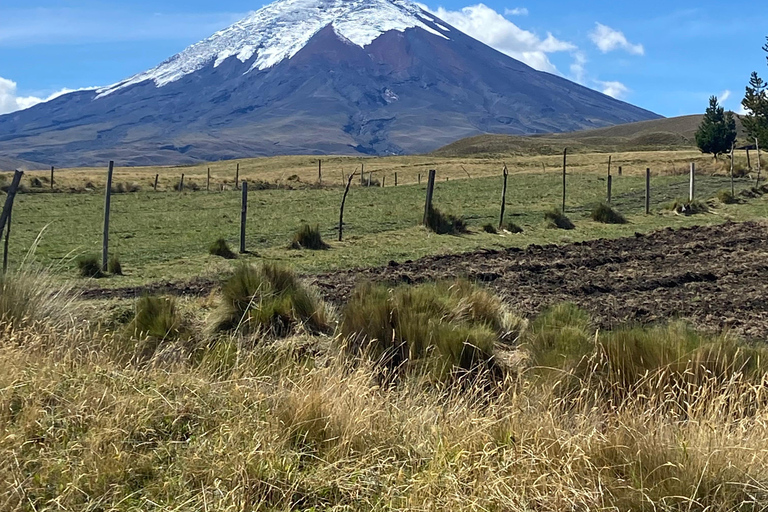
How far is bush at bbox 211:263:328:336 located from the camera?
707 centimetres

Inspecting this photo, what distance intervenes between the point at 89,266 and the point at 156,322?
7.43m

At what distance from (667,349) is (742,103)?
46.8 meters

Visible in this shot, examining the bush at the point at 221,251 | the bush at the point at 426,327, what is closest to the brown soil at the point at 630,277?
the bush at the point at 426,327

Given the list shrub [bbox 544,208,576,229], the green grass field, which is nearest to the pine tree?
the green grass field

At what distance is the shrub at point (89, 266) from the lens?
1318 cm

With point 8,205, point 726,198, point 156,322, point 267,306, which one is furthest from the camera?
point 726,198

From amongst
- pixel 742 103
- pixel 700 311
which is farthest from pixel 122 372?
pixel 742 103

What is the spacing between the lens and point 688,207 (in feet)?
82.4

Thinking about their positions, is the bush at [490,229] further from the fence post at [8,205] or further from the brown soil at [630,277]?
the fence post at [8,205]

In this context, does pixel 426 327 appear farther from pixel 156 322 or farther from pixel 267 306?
pixel 156 322

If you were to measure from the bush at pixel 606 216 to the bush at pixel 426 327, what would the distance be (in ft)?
53.7

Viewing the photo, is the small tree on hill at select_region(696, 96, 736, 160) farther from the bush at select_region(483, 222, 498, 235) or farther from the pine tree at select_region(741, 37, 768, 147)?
the bush at select_region(483, 222, 498, 235)

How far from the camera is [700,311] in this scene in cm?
804

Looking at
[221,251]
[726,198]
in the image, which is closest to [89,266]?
[221,251]
